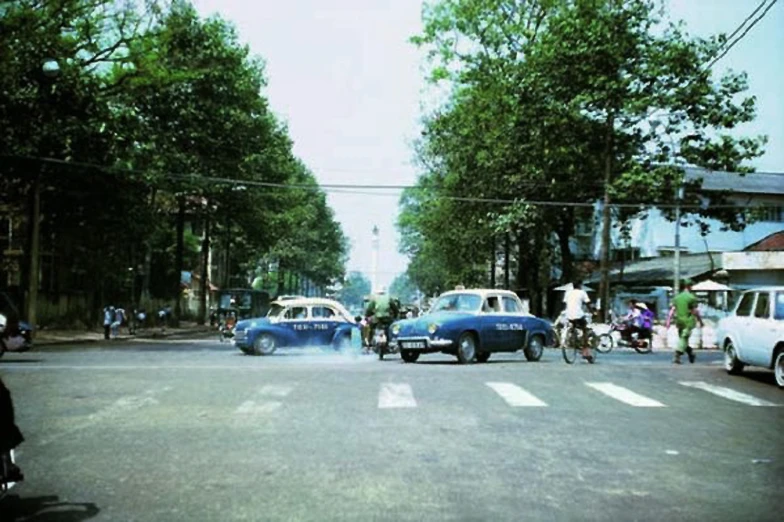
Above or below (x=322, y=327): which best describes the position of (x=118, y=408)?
below

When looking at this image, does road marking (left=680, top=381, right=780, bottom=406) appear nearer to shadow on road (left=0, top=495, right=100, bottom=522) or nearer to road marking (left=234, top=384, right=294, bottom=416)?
road marking (left=234, top=384, right=294, bottom=416)

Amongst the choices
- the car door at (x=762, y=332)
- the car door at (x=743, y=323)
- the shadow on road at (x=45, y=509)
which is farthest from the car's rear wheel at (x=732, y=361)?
the shadow on road at (x=45, y=509)

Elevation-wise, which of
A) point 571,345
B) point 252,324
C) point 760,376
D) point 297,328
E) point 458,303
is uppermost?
point 458,303

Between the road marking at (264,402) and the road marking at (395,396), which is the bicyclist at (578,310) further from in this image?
the road marking at (264,402)

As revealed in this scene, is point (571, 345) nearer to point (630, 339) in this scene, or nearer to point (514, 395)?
point (514, 395)

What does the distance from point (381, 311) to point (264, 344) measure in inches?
140

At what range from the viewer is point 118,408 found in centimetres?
1143

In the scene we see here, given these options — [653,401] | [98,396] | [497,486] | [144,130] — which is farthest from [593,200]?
[497,486]

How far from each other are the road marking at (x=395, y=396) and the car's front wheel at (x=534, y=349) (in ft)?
24.8

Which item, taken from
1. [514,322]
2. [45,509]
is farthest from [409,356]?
[45,509]

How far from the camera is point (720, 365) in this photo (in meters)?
20.2

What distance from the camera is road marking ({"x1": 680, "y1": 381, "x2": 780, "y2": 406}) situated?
12688 mm

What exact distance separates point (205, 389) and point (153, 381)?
1.74 m

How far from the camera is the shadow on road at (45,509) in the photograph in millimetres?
5867
